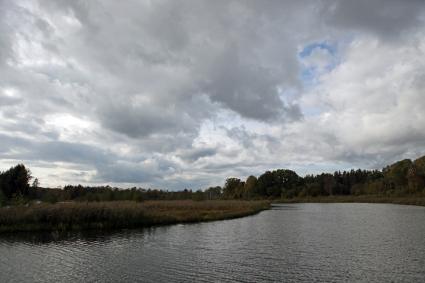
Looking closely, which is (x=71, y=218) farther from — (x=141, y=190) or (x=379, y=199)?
(x=379, y=199)

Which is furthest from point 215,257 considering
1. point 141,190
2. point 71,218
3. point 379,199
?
point 379,199

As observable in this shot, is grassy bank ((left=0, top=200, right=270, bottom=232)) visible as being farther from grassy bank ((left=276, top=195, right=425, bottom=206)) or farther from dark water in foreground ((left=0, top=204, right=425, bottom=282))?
grassy bank ((left=276, top=195, right=425, bottom=206))

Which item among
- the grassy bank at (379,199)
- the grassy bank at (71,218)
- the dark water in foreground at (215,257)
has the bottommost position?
the dark water in foreground at (215,257)

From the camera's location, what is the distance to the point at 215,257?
27875 mm

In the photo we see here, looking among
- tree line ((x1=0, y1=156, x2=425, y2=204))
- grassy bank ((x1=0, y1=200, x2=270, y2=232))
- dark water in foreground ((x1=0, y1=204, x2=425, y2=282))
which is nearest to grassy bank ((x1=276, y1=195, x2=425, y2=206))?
tree line ((x1=0, y1=156, x2=425, y2=204))

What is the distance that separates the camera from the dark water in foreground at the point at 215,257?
2186 centimetres

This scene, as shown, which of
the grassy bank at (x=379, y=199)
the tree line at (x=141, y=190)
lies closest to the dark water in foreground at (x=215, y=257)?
the tree line at (x=141, y=190)

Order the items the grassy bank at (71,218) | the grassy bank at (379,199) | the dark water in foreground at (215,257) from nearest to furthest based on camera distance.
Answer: the dark water in foreground at (215,257) → the grassy bank at (71,218) → the grassy bank at (379,199)

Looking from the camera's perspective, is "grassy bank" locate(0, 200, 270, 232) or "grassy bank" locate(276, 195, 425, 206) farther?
"grassy bank" locate(276, 195, 425, 206)

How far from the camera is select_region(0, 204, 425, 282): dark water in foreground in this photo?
860 inches

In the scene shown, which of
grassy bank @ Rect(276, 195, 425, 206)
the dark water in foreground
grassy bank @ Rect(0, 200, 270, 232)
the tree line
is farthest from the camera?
grassy bank @ Rect(276, 195, 425, 206)

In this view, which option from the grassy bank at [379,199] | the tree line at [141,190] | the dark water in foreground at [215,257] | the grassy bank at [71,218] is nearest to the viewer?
the dark water in foreground at [215,257]

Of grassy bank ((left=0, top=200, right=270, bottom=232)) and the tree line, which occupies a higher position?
the tree line

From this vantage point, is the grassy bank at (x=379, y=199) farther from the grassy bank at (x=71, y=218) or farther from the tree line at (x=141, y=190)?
the grassy bank at (x=71, y=218)
